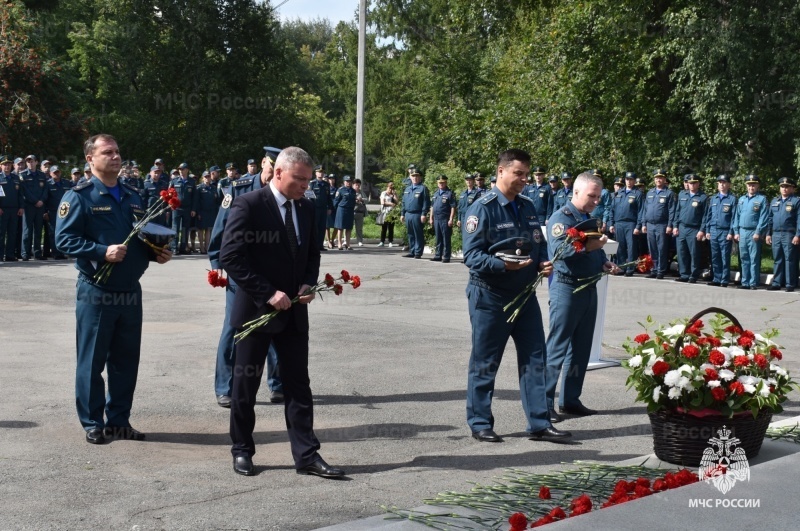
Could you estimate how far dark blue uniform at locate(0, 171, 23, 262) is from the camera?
21656mm

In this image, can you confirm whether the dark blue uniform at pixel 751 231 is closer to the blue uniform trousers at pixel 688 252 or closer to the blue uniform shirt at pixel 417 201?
the blue uniform trousers at pixel 688 252

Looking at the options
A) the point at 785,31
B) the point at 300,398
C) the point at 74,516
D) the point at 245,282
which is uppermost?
the point at 785,31

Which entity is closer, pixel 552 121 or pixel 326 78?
pixel 552 121

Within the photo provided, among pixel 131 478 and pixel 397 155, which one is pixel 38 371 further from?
pixel 397 155

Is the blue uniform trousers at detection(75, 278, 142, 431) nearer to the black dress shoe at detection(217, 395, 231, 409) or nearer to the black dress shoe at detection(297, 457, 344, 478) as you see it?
the black dress shoe at detection(217, 395, 231, 409)

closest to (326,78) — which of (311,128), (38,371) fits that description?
(311,128)

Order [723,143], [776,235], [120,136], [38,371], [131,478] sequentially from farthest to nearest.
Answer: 1. [120,136]
2. [723,143]
3. [776,235]
4. [38,371]
5. [131,478]

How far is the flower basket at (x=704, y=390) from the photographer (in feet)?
19.9

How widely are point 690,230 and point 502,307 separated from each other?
14.5 metres

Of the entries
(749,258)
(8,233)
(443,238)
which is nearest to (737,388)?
(749,258)

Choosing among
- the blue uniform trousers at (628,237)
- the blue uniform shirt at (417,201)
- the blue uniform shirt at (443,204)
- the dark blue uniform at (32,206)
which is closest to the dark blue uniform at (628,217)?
the blue uniform trousers at (628,237)

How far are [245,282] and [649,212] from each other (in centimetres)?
1707

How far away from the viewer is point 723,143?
24.3 meters

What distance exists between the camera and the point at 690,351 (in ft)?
20.1
